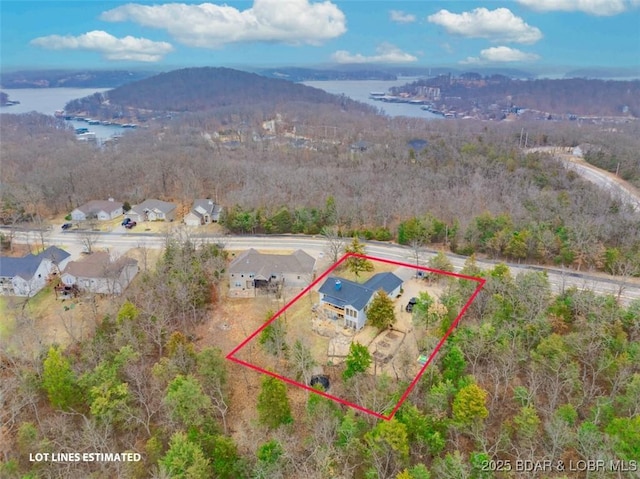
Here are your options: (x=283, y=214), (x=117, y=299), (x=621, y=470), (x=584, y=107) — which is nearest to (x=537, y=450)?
(x=621, y=470)

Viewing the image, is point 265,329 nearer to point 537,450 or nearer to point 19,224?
point 537,450

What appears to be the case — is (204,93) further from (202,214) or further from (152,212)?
(202,214)

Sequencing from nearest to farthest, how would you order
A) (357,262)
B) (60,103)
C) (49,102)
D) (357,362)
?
(357,362), (357,262), (60,103), (49,102)

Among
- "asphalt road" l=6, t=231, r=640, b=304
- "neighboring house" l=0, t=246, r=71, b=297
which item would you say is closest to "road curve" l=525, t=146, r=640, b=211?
"asphalt road" l=6, t=231, r=640, b=304

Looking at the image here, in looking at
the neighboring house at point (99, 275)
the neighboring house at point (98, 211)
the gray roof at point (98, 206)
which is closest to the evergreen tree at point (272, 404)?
the neighboring house at point (99, 275)

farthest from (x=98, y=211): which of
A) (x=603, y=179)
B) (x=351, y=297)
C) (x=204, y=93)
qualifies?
(x=204, y=93)

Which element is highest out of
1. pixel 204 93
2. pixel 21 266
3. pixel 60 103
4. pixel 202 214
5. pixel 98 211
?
pixel 204 93

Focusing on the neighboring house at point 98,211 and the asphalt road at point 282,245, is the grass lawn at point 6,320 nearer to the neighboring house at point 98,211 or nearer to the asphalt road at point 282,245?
the asphalt road at point 282,245
